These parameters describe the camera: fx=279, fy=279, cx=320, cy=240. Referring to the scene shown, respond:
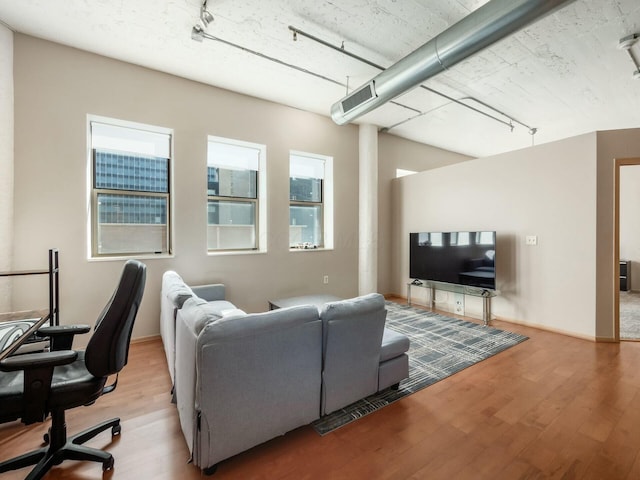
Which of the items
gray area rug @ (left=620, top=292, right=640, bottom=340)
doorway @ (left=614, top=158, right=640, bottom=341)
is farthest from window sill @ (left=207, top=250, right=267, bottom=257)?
doorway @ (left=614, top=158, right=640, bottom=341)

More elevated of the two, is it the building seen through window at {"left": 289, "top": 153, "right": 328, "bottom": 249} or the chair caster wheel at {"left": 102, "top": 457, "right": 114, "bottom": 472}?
the building seen through window at {"left": 289, "top": 153, "right": 328, "bottom": 249}

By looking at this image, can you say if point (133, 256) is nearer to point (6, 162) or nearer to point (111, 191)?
point (111, 191)

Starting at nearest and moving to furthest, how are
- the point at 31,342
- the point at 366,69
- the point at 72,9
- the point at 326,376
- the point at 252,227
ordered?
the point at 326,376
the point at 31,342
the point at 72,9
the point at 366,69
the point at 252,227

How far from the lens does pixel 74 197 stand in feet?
10.3

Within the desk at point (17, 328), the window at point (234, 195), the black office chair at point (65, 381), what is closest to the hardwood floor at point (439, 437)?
the black office chair at point (65, 381)

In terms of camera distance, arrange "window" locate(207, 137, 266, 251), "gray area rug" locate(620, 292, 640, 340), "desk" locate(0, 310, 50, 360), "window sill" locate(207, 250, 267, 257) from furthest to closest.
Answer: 1. "window" locate(207, 137, 266, 251)
2. "window sill" locate(207, 250, 267, 257)
3. "gray area rug" locate(620, 292, 640, 340)
4. "desk" locate(0, 310, 50, 360)

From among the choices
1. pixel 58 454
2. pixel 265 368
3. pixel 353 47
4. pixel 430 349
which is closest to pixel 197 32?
pixel 353 47

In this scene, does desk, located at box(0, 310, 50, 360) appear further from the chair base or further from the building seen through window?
the building seen through window

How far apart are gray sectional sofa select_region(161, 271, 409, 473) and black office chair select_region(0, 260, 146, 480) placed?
0.35 meters

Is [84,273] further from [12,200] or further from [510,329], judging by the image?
[510,329]

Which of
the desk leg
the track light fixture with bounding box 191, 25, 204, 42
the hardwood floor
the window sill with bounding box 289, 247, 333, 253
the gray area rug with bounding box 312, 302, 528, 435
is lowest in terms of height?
the hardwood floor

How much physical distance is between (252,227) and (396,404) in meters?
3.28

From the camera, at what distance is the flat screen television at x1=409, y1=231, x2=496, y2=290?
4.06 metres

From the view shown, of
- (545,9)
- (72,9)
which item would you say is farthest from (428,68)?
(72,9)
